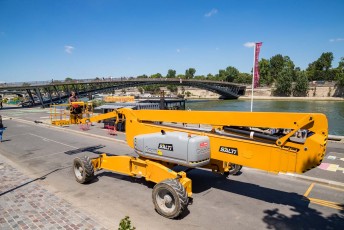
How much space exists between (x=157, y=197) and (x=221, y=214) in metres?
1.99

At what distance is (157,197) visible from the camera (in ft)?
23.5

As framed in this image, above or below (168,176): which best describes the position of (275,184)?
below

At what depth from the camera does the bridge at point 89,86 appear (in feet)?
226

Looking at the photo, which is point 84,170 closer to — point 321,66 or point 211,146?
point 211,146

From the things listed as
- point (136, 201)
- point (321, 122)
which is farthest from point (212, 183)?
point (321, 122)

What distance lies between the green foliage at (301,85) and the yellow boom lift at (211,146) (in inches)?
4101

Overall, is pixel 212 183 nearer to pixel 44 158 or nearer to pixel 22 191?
pixel 22 191

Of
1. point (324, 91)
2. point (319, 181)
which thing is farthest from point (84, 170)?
point (324, 91)

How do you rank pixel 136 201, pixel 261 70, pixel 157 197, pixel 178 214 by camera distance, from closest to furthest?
pixel 178 214
pixel 157 197
pixel 136 201
pixel 261 70

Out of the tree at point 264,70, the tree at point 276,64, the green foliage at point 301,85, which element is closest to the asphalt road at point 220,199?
the green foliage at point 301,85

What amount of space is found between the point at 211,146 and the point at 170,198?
200cm

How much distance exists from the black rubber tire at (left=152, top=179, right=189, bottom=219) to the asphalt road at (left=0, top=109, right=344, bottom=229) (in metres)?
0.25

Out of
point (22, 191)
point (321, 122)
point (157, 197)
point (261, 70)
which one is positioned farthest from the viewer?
point (261, 70)

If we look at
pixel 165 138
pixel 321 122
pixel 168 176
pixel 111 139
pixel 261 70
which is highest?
pixel 261 70
